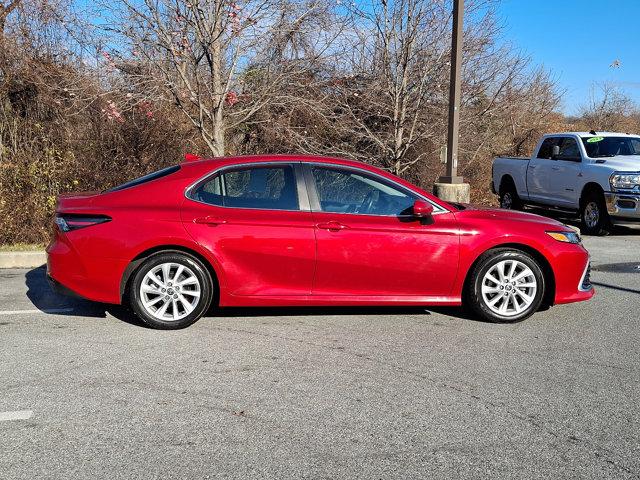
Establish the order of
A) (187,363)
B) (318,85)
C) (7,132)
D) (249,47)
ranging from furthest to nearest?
(318,85) < (7,132) < (249,47) < (187,363)

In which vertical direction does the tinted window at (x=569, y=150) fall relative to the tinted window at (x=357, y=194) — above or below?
above

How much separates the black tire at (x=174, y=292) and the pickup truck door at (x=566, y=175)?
29.5 ft

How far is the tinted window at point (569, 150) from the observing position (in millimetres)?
12555

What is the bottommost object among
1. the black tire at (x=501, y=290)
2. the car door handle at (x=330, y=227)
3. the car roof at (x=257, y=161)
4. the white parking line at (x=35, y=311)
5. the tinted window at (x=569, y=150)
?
the white parking line at (x=35, y=311)

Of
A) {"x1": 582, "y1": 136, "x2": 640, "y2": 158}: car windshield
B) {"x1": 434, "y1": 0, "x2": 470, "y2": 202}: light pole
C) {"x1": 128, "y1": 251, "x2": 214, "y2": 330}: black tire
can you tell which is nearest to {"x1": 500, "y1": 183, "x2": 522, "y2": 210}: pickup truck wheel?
{"x1": 582, "y1": 136, "x2": 640, "y2": 158}: car windshield

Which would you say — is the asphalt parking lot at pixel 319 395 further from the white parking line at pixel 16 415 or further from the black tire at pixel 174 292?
the black tire at pixel 174 292

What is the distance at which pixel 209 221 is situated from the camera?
5.54 meters

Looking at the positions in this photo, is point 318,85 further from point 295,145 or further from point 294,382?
point 294,382

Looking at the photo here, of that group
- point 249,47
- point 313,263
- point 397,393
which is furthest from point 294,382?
point 249,47

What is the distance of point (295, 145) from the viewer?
562 inches

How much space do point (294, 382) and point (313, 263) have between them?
1450 millimetres

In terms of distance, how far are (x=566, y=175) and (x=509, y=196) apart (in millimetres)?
2231

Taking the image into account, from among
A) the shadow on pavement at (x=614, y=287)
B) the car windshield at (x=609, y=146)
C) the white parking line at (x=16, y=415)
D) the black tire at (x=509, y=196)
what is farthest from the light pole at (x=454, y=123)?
the white parking line at (x=16, y=415)

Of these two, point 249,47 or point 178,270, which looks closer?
point 178,270
